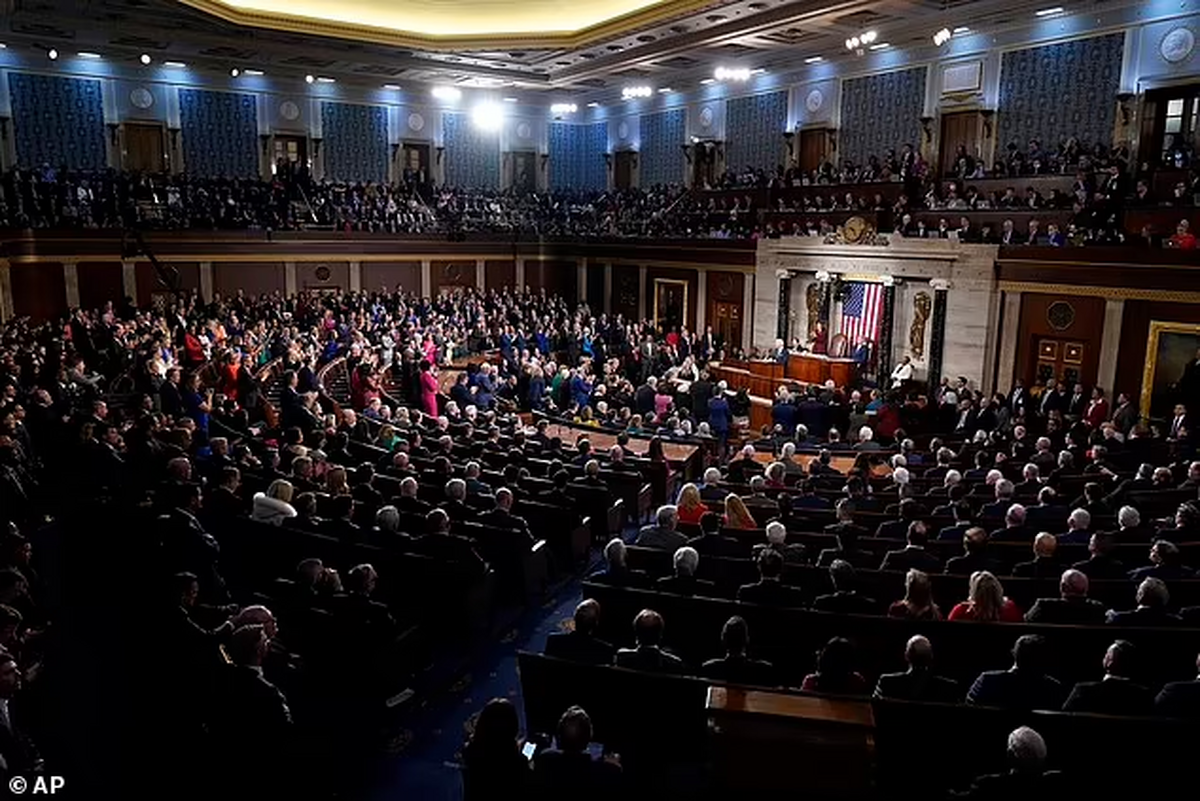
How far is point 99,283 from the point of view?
77.6 ft

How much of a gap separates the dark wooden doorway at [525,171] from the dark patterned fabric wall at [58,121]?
570 inches

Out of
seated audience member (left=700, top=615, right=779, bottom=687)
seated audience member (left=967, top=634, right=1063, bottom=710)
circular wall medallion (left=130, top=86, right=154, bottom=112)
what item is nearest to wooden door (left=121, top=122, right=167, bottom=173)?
circular wall medallion (left=130, top=86, right=154, bottom=112)

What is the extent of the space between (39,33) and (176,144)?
495 centimetres

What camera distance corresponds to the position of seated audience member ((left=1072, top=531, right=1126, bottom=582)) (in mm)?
6707

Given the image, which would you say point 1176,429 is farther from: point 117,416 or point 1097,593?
point 117,416

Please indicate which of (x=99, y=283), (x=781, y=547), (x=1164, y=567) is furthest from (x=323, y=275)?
(x=1164, y=567)

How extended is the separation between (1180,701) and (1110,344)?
44.6 feet

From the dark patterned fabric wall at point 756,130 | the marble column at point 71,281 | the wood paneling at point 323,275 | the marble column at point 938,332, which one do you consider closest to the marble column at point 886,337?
the marble column at point 938,332

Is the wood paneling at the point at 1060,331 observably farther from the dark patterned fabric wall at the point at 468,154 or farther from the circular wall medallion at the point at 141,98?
the circular wall medallion at the point at 141,98

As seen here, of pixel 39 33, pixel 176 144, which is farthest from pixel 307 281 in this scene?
pixel 39 33

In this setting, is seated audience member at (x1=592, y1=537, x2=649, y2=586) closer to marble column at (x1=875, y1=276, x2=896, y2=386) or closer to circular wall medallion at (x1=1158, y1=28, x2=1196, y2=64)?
marble column at (x1=875, y1=276, x2=896, y2=386)

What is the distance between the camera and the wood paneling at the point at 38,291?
22016 mm

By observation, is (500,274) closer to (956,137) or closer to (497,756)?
(956,137)

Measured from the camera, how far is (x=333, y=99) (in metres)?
30.4
